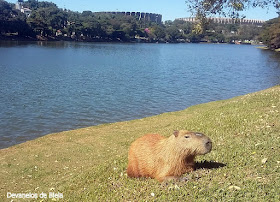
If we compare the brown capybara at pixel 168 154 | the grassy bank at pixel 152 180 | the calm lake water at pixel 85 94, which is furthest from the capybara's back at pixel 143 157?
the calm lake water at pixel 85 94

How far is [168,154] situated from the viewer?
5754mm

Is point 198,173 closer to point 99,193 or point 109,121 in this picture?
point 99,193

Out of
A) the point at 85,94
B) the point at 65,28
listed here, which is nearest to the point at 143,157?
the point at 85,94

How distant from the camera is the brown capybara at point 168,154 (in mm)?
5523

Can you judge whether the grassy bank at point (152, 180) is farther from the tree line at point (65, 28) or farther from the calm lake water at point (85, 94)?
the tree line at point (65, 28)

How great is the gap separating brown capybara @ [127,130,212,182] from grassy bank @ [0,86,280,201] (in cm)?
22

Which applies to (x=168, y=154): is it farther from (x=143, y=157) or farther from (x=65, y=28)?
(x=65, y=28)

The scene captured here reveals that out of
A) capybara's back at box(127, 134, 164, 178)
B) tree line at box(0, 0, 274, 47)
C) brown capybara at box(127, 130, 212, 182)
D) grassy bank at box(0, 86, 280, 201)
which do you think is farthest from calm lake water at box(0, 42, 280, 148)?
tree line at box(0, 0, 274, 47)

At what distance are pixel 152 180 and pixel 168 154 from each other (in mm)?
690

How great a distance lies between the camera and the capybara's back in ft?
19.9

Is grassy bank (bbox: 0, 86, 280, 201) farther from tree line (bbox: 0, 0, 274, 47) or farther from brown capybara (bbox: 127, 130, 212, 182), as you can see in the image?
tree line (bbox: 0, 0, 274, 47)

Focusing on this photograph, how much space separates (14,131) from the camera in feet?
56.2

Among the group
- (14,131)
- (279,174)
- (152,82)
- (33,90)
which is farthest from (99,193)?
(152,82)

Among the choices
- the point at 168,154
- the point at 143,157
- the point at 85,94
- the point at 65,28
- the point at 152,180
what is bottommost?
the point at 85,94
